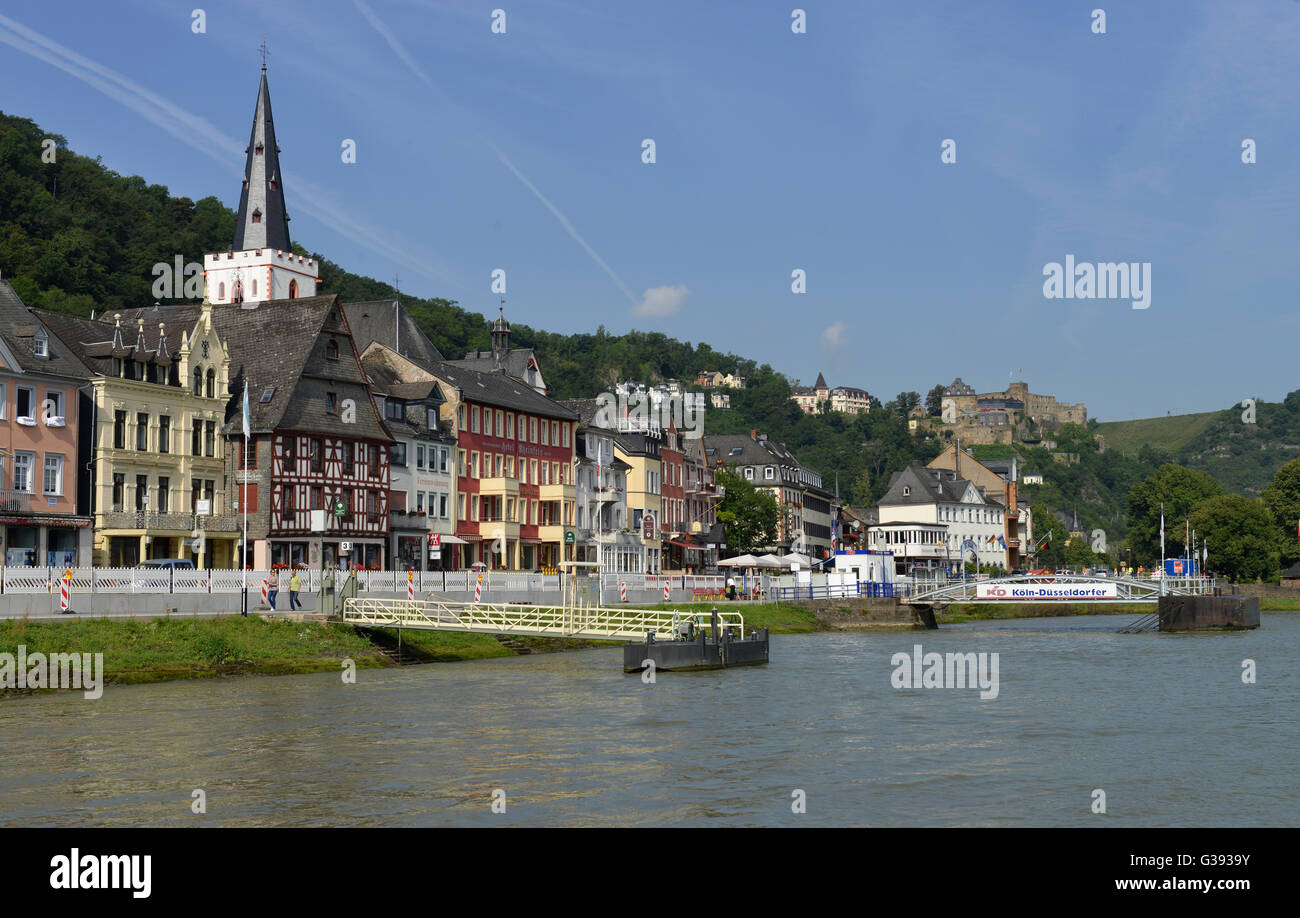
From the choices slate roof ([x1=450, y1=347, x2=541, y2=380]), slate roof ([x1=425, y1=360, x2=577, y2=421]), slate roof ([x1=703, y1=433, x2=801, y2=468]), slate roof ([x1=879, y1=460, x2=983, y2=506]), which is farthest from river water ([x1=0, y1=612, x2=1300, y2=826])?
slate roof ([x1=879, y1=460, x2=983, y2=506])

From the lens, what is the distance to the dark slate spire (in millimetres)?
100375

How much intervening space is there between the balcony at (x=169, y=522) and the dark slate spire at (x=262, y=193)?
4177 centimetres

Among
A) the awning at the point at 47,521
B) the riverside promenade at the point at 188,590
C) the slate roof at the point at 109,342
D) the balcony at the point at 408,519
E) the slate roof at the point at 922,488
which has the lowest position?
the riverside promenade at the point at 188,590

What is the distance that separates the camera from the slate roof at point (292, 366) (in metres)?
68.6

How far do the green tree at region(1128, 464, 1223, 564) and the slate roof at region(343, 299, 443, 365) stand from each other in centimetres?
10102

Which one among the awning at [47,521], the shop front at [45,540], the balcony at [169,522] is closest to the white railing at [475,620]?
the balcony at [169,522]

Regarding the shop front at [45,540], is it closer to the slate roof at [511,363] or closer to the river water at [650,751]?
the river water at [650,751]

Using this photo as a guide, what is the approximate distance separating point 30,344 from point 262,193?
151 ft

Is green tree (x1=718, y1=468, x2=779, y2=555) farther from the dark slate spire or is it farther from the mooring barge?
the mooring barge

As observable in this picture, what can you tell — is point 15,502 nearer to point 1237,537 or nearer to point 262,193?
point 262,193
